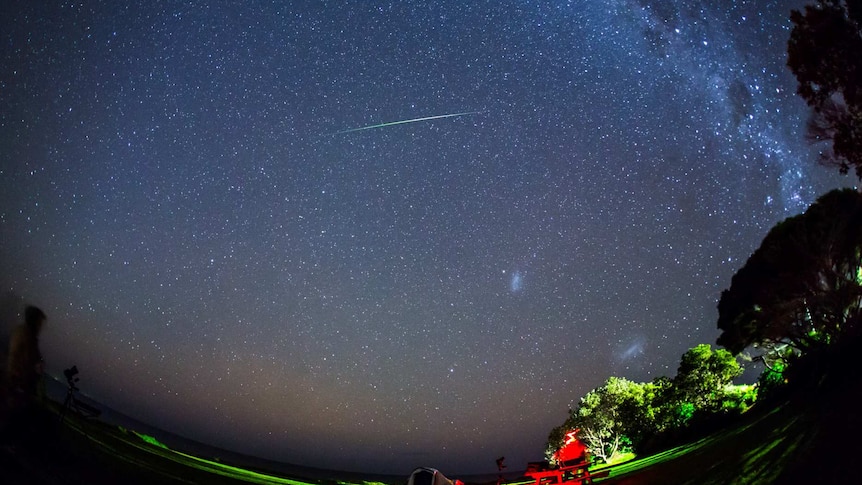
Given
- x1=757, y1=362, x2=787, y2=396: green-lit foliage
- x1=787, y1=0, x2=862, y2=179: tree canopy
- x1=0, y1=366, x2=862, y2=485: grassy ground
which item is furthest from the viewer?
x1=757, y1=362, x2=787, y2=396: green-lit foliage

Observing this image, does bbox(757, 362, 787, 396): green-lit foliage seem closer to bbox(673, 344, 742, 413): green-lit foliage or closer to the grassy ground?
bbox(673, 344, 742, 413): green-lit foliage

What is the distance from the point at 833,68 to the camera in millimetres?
11781

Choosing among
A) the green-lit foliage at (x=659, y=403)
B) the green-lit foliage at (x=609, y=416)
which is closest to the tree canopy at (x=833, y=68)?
the green-lit foliage at (x=659, y=403)

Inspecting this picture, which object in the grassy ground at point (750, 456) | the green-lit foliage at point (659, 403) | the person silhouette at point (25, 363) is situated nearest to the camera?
the person silhouette at point (25, 363)

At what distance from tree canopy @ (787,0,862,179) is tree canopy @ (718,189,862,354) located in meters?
7.62

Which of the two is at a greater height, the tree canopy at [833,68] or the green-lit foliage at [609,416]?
the tree canopy at [833,68]

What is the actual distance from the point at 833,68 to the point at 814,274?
39.1ft

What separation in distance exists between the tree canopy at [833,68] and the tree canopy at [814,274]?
762 cm

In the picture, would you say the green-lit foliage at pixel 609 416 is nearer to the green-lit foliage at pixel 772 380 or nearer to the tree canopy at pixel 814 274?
the green-lit foliage at pixel 772 380

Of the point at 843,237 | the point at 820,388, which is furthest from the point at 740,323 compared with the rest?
the point at 820,388

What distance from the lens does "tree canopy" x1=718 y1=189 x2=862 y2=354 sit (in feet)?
58.9

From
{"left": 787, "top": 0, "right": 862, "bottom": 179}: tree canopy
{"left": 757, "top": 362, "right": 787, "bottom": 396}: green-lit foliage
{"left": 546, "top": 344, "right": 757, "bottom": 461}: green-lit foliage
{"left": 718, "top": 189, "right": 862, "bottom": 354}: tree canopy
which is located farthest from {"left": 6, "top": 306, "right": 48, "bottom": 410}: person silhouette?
{"left": 546, "top": 344, "right": 757, "bottom": 461}: green-lit foliage

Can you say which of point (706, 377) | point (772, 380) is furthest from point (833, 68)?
point (706, 377)

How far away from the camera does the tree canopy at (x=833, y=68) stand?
11258mm
